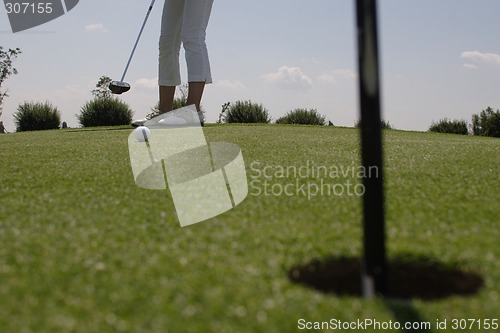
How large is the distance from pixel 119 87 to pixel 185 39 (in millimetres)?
2021

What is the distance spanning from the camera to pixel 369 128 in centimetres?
131

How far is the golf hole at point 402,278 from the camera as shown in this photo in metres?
1.51

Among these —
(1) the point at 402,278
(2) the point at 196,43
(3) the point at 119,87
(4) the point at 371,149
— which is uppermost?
(2) the point at 196,43

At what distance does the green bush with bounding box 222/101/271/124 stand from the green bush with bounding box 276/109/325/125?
101 cm

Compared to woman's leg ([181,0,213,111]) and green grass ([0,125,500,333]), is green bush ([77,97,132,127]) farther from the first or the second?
green grass ([0,125,500,333])

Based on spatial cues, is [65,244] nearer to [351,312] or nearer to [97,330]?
[97,330]

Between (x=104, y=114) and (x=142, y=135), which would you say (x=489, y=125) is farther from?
(x=142, y=135)

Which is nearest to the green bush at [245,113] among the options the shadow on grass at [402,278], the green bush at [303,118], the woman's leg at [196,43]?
the green bush at [303,118]

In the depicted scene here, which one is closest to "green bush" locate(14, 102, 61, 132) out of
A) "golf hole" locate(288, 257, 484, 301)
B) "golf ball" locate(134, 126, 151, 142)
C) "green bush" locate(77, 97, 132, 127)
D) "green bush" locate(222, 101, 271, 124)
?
"green bush" locate(77, 97, 132, 127)

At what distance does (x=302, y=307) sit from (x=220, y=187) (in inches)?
59.8

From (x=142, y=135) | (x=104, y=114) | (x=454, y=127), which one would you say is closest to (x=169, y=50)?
(x=142, y=135)

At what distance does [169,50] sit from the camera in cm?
659

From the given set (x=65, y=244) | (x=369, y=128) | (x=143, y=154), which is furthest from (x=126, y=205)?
(x=143, y=154)

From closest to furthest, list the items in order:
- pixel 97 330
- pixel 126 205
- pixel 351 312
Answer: pixel 97 330 < pixel 351 312 < pixel 126 205
